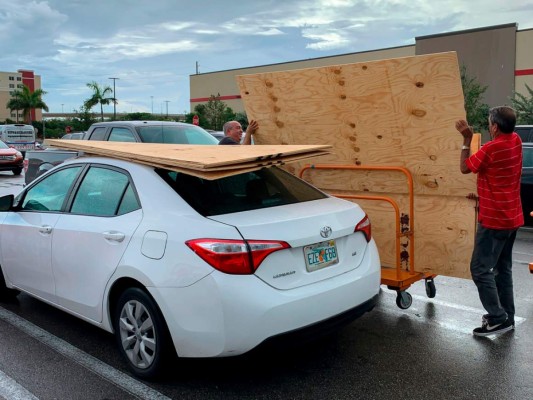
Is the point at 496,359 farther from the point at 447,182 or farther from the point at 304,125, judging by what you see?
the point at 304,125

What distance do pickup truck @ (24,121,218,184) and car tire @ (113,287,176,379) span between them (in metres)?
5.16

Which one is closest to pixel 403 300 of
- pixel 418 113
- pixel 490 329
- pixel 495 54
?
pixel 490 329

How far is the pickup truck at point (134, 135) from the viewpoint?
8.73m

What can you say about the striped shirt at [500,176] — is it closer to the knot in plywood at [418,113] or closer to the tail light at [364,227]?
the knot in plywood at [418,113]

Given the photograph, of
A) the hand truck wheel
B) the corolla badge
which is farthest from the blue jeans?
the corolla badge

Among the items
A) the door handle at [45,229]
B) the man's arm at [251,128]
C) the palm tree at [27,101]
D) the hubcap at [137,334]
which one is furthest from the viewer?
the palm tree at [27,101]

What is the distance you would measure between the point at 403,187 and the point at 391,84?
100 cm

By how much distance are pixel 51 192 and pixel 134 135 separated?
404 centimetres

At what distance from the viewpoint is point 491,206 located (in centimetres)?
418

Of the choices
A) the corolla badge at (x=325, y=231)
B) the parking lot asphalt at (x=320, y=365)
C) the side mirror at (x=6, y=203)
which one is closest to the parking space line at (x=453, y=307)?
the parking lot asphalt at (x=320, y=365)

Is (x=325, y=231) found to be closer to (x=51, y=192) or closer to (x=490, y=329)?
(x=490, y=329)

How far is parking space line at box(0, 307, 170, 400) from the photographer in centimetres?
352

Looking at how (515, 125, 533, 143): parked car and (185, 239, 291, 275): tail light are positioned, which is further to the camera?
(515, 125, 533, 143): parked car

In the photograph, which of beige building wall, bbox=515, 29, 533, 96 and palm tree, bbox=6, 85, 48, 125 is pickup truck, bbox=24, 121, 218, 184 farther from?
palm tree, bbox=6, 85, 48, 125
